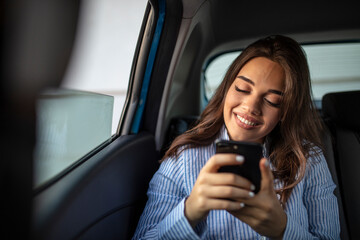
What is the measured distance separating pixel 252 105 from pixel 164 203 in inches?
19.4

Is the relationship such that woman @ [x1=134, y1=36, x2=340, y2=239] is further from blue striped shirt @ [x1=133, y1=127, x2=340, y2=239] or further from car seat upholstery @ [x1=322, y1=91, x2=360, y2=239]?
car seat upholstery @ [x1=322, y1=91, x2=360, y2=239]

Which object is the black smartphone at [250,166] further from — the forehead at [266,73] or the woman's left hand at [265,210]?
the forehead at [266,73]

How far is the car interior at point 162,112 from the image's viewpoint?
98 centimetres

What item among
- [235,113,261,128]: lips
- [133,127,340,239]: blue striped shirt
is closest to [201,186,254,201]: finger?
[133,127,340,239]: blue striped shirt

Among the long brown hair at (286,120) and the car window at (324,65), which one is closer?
the long brown hair at (286,120)

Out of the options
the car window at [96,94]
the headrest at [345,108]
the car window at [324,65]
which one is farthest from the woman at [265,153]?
the car window at [324,65]

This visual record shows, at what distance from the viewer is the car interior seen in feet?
3.21

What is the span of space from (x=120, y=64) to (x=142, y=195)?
677mm

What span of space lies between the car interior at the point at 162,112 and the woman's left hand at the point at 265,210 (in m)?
0.53

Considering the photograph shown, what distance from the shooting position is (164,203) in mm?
1222

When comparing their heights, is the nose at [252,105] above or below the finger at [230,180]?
above

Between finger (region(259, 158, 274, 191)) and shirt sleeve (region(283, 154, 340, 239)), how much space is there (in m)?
0.40

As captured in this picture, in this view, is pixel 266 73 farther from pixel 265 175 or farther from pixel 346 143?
pixel 346 143

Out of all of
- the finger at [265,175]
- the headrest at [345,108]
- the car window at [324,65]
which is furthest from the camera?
the car window at [324,65]
